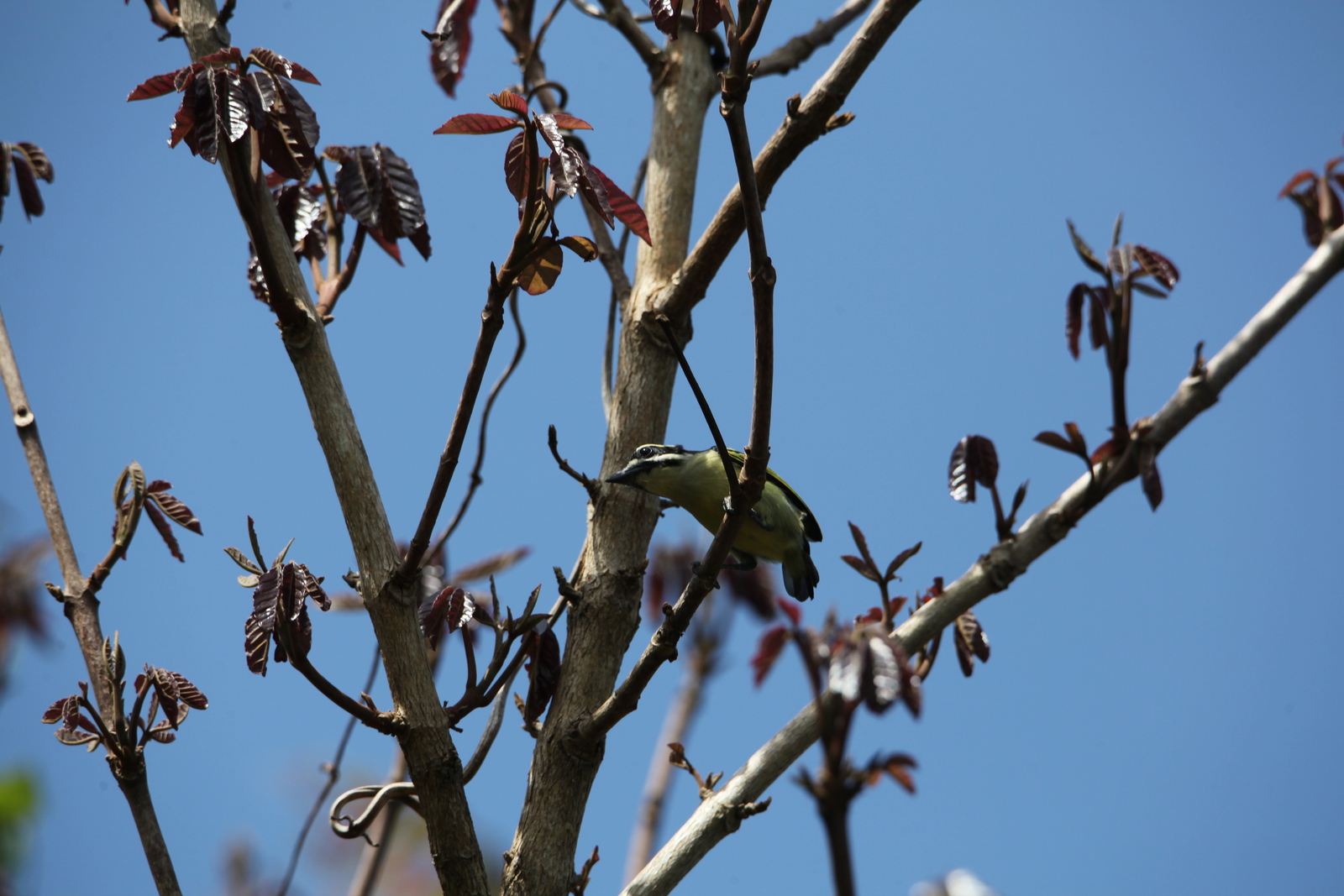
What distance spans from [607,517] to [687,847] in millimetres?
1134

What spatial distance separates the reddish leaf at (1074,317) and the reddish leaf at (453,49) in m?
2.97

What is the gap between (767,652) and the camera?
9.48ft

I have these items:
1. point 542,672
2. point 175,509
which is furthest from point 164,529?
point 542,672

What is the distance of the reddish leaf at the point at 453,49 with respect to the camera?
4.24 m

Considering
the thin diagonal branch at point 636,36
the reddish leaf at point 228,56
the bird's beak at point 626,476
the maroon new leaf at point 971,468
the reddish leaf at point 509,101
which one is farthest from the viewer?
the thin diagonal branch at point 636,36

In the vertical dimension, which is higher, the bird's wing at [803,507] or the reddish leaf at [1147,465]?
the bird's wing at [803,507]

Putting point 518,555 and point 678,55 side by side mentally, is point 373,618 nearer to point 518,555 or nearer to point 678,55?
point 518,555

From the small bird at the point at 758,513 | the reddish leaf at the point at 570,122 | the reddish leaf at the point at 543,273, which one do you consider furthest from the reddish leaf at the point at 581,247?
the small bird at the point at 758,513

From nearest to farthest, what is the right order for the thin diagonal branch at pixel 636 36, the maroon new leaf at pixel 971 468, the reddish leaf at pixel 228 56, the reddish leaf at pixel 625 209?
the reddish leaf at pixel 625 209
the reddish leaf at pixel 228 56
the maroon new leaf at pixel 971 468
the thin diagonal branch at pixel 636 36

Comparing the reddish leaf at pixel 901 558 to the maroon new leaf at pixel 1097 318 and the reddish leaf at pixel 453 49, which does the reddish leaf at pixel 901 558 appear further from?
the reddish leaf at pixel 453 49

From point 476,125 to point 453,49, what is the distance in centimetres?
240

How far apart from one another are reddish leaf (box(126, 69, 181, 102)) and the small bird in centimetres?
195

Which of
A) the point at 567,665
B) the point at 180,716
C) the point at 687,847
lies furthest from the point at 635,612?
the point at 180,716

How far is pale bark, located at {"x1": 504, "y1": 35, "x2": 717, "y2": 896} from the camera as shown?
2791 millimetres
